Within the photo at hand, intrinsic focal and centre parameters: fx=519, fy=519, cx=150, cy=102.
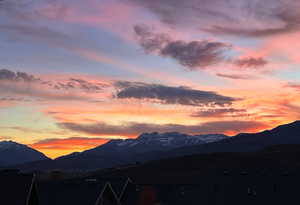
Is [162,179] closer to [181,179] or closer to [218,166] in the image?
[181,179]

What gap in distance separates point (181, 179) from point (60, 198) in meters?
105

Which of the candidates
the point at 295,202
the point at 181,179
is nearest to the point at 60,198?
the point at 295,202

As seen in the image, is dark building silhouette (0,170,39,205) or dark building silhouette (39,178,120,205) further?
dark building silhouette (39,178,120,205)

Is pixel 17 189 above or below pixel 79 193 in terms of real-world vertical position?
above

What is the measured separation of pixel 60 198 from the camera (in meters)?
74.4

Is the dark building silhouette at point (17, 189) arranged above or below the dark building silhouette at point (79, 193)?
above

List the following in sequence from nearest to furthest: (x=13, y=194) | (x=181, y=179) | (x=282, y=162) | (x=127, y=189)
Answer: (x=13, y=194) → (x=127, y=189) → (x=181, y=179) → (x=282, y=162)

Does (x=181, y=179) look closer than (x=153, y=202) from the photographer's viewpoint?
No

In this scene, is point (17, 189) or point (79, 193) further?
point (79, 193)

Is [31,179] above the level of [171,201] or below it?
above

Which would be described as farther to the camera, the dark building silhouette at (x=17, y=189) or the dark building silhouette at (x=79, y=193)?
the dark building silhouette at (x=79, y=193)

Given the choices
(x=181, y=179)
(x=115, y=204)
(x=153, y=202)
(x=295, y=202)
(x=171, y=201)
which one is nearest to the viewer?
(x=115, y=204)

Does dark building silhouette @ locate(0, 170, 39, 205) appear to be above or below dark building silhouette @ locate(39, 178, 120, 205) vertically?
above

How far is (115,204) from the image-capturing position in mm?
71750
